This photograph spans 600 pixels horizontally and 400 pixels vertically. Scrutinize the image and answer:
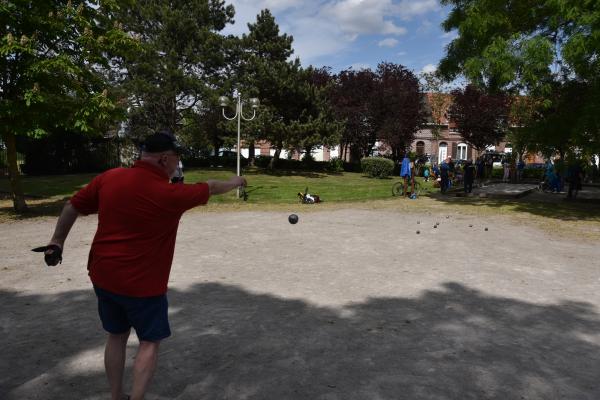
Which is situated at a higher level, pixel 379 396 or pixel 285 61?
pixel 285 61

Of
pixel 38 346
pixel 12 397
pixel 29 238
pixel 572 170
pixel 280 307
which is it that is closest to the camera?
pixel 12 397

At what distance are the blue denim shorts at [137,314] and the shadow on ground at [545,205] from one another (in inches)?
561

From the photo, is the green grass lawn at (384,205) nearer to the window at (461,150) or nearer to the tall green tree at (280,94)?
the tall green tree at (280,94)

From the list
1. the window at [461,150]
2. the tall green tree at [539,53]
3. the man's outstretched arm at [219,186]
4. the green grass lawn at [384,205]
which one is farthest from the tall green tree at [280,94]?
the window at [461,150]

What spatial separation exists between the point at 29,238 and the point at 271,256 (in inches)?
221

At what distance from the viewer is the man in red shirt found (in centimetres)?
271

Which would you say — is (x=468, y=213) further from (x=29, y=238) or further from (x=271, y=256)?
(x=29, y=238)

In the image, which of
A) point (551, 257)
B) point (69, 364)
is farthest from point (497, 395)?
point (551, 257)

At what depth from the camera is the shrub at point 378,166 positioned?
33906 mm

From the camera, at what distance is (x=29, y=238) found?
10.0m

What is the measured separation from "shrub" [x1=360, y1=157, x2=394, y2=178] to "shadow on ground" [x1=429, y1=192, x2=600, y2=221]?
13101 mm

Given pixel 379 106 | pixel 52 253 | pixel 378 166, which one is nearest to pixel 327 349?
pixel 52 253

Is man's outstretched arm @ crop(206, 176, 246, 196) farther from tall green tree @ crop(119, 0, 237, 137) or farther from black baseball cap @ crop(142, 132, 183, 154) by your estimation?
tall green tree @ crop(119, 0, 237, 137)

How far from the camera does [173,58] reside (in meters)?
31.1
